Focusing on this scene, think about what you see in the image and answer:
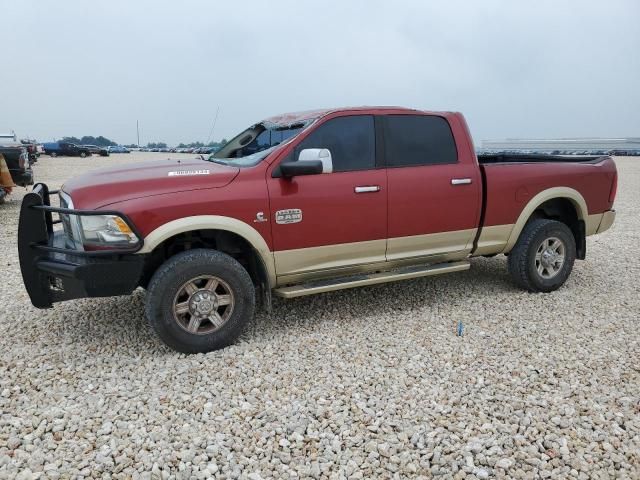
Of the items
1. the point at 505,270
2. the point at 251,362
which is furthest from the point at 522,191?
the point at 251,362

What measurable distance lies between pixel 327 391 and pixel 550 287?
316 cm

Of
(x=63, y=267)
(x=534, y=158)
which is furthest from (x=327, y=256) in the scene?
(x=534, y=158)

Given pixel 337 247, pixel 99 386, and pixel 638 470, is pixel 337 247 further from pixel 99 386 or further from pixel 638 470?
pixel 638 470

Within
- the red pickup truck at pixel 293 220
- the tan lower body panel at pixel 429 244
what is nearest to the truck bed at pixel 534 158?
the red pickup truck at pixel 293 220

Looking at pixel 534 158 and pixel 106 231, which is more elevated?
pixel 534 158

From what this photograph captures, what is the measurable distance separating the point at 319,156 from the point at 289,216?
0.54m

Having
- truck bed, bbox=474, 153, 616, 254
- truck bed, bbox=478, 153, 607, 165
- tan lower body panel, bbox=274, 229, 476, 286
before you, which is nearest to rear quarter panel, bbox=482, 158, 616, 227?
truck bed, bbox=474, 153, 616, 254

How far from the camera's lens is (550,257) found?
17.6ft

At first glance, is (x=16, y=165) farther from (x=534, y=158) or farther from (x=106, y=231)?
(x=534, y=158)

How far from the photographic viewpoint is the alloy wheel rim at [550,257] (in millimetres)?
5352

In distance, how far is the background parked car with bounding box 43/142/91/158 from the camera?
44334 millimetres

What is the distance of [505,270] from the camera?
6.34m

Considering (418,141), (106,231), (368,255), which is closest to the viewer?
(106,231)

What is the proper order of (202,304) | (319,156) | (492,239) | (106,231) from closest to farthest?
1. (106,231)
2. (202,304)
3. (319,156)
4. (492,239)
